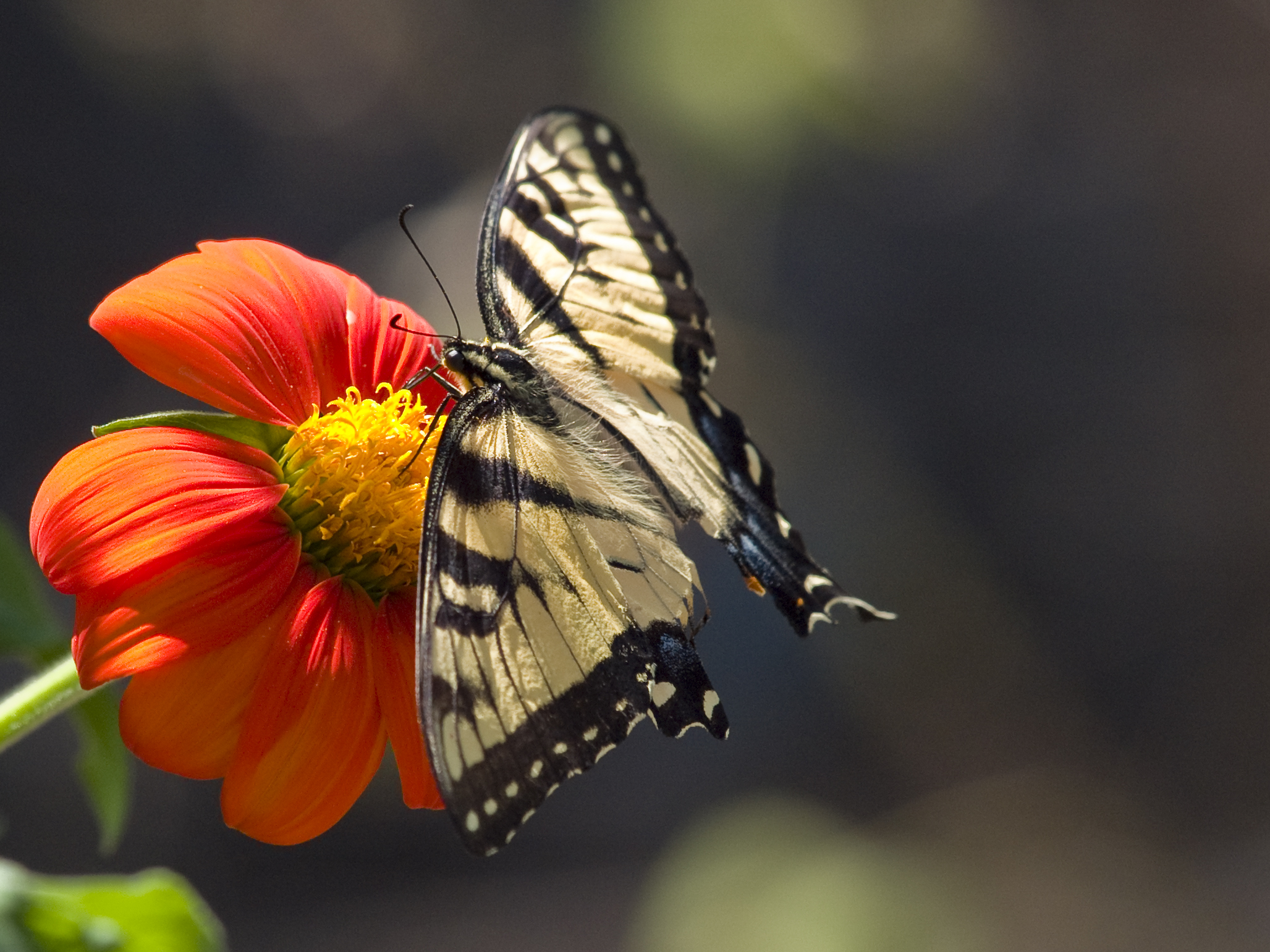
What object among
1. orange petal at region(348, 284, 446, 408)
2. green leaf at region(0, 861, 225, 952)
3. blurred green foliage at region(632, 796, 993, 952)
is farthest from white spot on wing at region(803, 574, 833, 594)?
blurred green foliage at region(632, 796, 993, 952)

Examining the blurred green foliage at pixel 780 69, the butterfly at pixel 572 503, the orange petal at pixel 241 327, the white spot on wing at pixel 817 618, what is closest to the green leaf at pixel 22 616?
the orange petal at pixel 241 327

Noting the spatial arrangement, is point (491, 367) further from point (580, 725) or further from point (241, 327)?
point (580, 725)

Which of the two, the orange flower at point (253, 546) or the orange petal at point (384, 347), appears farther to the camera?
the orange petal at point (384, 347)

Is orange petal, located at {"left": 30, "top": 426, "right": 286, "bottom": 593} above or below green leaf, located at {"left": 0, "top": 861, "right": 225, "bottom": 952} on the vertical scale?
above

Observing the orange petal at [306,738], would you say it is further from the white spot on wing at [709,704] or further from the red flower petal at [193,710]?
the white spot on wing at [709,704]

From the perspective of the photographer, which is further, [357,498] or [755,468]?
[755,468]

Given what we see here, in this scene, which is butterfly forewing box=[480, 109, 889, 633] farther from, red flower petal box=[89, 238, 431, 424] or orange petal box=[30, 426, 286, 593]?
orange petal box=[30, 426, 286, 593]

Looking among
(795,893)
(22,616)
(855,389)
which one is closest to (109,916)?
(22,616)
